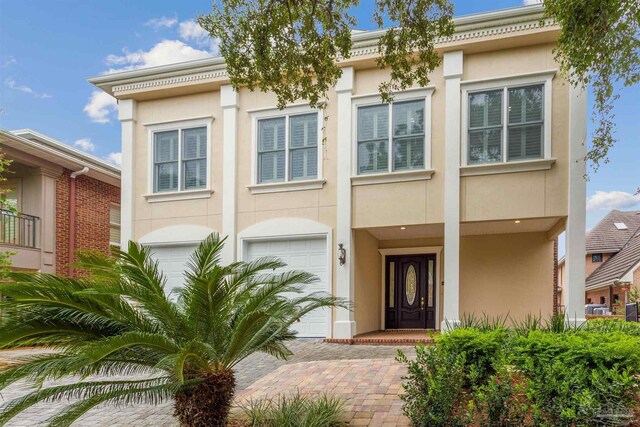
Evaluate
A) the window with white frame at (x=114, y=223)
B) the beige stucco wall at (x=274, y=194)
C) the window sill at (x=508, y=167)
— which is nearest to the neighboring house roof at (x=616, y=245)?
the window sill at (x=508, y=167)

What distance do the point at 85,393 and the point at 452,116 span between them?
8857mm

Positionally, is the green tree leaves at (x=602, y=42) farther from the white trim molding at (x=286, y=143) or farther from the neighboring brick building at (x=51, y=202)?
the neighboring brick building at (x=51, y=202)

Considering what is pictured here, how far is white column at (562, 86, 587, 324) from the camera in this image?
9.75 meters

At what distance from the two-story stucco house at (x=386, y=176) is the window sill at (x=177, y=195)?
1.6 inches

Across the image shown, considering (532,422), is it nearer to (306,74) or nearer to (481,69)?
(306,74)

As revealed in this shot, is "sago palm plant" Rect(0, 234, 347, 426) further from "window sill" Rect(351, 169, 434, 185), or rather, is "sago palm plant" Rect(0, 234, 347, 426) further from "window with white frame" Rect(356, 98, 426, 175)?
"window with white frame" Rect(356, 98, 426, 175)

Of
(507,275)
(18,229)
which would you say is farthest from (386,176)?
(18,229)

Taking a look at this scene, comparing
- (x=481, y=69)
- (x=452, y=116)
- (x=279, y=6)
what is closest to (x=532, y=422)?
A: (x=279, y=6)

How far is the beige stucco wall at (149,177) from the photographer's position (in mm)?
12438

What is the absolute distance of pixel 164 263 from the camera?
12.9 m

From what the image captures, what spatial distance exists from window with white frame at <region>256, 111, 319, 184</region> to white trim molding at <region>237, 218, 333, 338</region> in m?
1.07

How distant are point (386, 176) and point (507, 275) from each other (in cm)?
425

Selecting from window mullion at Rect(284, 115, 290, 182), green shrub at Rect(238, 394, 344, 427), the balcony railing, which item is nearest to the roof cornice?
window mullion at Rect(284, 115, 290, 182)

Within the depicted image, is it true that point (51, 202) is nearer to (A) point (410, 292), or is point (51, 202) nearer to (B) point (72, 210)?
(B) point (72, 210)
